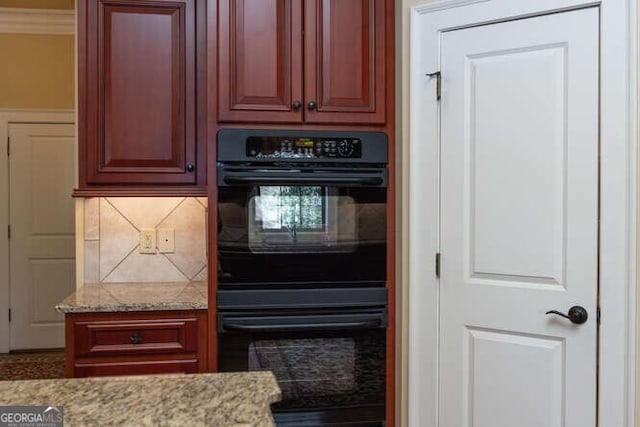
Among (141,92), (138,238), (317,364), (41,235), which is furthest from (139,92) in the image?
(41,235)

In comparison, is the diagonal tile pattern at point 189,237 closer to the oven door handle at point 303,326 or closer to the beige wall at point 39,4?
the oven door handle at point 303,326

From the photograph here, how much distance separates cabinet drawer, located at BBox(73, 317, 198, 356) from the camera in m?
2.01

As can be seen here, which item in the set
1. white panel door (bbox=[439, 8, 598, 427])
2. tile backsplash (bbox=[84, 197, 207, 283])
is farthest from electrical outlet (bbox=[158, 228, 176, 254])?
white panel door (bbox=[439, 8, 598, 427])

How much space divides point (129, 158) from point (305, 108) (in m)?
0.78

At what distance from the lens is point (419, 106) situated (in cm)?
210

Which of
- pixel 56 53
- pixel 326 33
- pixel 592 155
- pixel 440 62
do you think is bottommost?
pixel 592 155

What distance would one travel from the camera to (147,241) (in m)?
2.59

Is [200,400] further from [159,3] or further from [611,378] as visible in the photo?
[159,3]

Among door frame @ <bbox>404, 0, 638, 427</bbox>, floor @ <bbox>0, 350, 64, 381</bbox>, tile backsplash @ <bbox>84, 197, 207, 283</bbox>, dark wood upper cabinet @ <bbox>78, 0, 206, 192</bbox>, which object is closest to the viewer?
door frame @ <bbox>404, 0, 638, 427</bbox>

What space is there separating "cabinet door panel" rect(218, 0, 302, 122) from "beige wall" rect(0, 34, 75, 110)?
2744 millimetres

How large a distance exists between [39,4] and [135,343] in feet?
10.5

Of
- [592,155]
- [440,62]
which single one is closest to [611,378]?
[592,155]

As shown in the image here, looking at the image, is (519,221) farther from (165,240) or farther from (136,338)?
(165,240)

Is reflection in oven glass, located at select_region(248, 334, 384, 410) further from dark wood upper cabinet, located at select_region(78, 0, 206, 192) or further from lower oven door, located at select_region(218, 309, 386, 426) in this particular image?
dark wood upper cabinet, located at select_region(78, 0, 206, 192)
